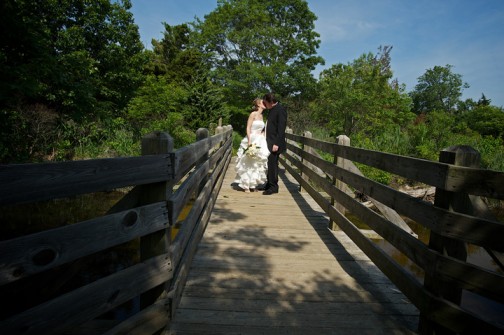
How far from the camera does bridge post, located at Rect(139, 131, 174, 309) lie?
6.61 feet

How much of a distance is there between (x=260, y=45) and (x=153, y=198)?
30527 millimetres

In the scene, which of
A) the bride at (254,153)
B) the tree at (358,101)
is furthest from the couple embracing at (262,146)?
the tree at (358,101)

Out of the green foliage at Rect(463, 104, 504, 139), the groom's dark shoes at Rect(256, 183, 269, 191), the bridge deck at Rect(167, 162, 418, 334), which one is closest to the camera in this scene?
the bridge deck at Rect(167, 162, 418, 334)

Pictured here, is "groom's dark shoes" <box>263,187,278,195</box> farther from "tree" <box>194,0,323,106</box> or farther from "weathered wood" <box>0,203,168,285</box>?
"tree" <box>194,0,323,106</box>

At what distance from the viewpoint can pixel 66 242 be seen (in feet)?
4.47

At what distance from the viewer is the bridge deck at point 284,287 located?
2.35m

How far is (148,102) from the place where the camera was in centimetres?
2156

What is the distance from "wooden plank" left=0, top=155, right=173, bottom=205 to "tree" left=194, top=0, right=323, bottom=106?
2776cm

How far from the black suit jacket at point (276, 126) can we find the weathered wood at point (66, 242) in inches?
176

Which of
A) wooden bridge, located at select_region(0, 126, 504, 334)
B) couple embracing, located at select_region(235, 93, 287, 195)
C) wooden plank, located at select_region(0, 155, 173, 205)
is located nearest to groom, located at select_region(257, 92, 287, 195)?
couple embracing, located at select_region(235, 93, 287, 195)

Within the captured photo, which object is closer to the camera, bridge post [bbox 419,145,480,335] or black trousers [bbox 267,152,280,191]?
bridge post [bbox 419,145,480,335]

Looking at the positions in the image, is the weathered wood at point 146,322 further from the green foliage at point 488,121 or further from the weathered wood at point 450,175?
the green foliage at point 488,121

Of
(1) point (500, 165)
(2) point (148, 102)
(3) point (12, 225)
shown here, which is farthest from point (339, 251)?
(2) point (148, 102)

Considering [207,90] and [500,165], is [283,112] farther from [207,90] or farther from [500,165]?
[207,90]
